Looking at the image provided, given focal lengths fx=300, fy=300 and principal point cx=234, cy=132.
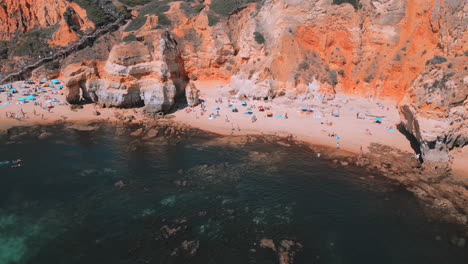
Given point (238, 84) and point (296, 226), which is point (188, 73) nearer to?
point (238, 84)

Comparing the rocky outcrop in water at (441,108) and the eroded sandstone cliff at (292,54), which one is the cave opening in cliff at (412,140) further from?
the eroded sandstone cliff at (292,54)

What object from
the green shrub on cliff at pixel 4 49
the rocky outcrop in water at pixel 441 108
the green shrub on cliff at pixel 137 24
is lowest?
the rocky outcrop in water at pixel 441 108

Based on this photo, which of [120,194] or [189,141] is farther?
[189,141]

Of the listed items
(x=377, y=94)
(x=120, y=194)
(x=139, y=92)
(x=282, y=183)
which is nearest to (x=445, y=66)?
(x=377, y=94)

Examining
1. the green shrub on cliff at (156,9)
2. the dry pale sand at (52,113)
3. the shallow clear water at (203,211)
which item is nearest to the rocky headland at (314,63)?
the dry pale sand at (52,113)

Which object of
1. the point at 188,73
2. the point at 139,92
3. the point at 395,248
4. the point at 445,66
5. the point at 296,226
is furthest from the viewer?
→ the point at 188,73

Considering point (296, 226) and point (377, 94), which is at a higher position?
point (377, 94)

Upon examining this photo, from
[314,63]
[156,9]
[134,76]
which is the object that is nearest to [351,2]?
[314,63]
